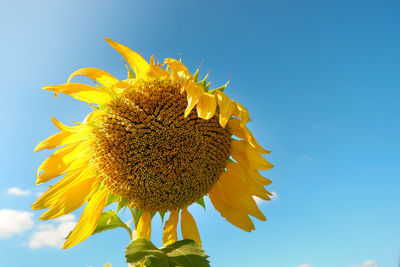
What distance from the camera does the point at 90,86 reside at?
2922 millimetres

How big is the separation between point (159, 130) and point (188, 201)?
33.5 inches

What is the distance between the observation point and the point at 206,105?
2.66 metres

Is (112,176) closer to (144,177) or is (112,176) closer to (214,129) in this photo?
(144,177)

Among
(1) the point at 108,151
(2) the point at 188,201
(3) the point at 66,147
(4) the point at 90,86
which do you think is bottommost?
(2) the point at 188,201

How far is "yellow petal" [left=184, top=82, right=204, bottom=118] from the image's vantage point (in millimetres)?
2574

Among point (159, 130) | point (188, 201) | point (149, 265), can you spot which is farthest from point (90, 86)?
point (149, 265)

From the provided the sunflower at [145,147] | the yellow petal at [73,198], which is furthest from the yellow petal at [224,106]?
the yellow petal at [73,198]

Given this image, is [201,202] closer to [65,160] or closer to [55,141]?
[65,160]

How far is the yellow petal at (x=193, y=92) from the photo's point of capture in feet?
8.44

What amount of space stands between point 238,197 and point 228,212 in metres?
0.21

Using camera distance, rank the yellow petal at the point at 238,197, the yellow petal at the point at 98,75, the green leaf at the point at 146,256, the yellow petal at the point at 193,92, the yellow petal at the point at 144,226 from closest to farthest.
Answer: the green leaf at the point at 146,256, the yellow petal at the point at 193,92, the yellow petal at the point at 98,75, the yellow petal at the point at 144,226, the yellow petal at the point at 238,197

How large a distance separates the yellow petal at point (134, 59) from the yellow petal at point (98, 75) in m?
0.25

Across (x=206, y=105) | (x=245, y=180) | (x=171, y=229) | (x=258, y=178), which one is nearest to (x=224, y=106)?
(x=206, y=105)

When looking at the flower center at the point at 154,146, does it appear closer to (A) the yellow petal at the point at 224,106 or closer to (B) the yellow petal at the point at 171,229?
(A) the yellow petal at the point at 224,106
